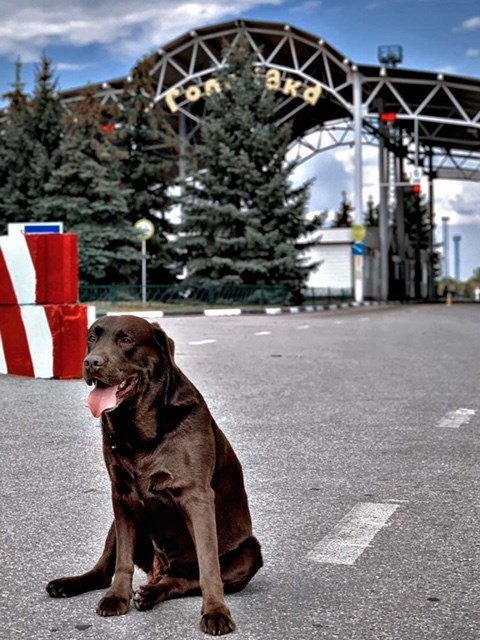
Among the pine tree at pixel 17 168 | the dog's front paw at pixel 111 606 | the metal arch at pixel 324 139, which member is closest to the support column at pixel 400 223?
the metal arch at pixel 324 139

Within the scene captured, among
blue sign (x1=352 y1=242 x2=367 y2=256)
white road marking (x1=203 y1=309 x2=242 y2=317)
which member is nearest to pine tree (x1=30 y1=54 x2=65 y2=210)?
white road marking (x1=203 y1=309 x2=242 y2=317)

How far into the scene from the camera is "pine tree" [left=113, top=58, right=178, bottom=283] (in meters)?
38.8

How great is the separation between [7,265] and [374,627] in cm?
831

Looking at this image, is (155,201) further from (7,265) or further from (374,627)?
(374,627)

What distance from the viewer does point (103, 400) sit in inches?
118

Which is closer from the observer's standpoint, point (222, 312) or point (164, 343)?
point (164, 343)

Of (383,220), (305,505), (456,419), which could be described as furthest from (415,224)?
(305,505)

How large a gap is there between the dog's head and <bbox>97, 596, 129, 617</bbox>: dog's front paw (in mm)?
555

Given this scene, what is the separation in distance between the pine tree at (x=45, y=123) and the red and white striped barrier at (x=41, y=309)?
2595 cm

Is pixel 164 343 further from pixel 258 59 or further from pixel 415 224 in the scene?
pixel 415 224

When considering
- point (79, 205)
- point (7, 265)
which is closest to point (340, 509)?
point (7, 265)

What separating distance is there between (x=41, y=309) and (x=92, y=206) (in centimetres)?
2453

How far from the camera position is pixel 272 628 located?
3.05m

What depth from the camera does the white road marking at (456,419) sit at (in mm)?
7465
